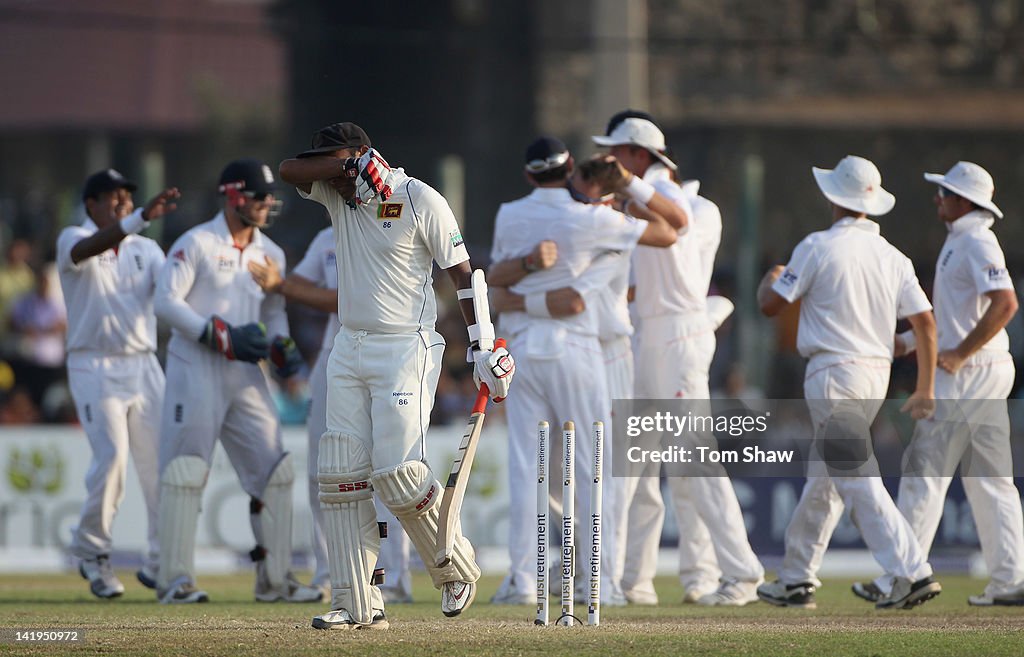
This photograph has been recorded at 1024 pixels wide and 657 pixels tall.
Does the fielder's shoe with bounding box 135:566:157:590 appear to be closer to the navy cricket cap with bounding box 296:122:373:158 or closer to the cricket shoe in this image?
the cricket shoe

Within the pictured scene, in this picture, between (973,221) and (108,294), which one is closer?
(973,221)

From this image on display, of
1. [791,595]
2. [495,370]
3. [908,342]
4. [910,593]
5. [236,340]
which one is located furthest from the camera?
[908,342]

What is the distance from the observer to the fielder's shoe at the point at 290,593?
1046 cm

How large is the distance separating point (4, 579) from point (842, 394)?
679cm

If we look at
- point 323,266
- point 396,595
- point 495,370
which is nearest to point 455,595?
point 495,370

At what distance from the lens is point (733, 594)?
10.3 metres

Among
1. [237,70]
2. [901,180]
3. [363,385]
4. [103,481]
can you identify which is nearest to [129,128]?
[237,70]

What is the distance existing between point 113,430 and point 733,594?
393 centimetres

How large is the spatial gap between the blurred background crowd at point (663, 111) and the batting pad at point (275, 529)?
18.4 ft

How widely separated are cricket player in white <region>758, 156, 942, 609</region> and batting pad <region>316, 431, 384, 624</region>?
9.77 ft

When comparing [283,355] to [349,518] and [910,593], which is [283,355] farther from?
[910,593]

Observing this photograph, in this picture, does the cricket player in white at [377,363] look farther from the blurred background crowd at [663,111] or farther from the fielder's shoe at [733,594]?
the blurred background crowd at [663,111]

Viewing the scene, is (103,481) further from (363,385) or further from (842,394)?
(842,394)

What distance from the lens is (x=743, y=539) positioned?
33.6ft
